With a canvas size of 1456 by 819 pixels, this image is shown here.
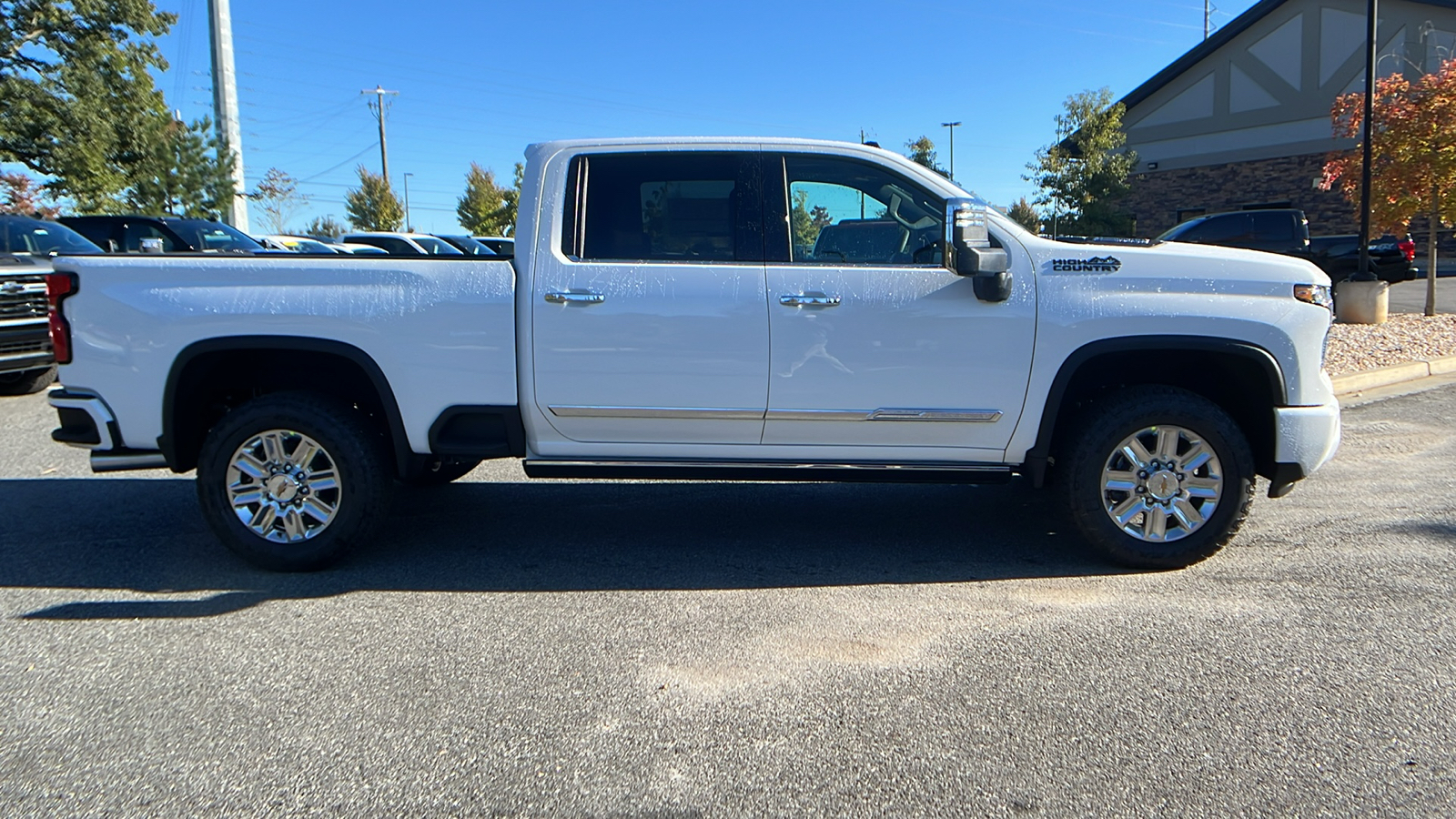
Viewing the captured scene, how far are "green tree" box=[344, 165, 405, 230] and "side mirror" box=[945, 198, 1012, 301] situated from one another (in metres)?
51.9

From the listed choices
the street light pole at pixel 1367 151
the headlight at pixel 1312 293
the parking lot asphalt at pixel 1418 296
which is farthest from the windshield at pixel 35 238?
the parking lot asphalt at pixel 1418 296

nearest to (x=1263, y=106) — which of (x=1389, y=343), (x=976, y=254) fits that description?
(x=1389, y=343)

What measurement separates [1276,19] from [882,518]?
105 ft

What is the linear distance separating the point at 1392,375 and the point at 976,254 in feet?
26.2

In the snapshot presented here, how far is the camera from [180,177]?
29188mm

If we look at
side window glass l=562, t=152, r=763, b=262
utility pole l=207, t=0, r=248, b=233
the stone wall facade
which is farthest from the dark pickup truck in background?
utility pole l=207, t=0, r=248, b=233

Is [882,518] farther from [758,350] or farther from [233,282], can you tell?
[233,282]

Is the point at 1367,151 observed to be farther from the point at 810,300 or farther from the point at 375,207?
the point at 375,207

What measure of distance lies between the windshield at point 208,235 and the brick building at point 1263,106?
91.4 ft

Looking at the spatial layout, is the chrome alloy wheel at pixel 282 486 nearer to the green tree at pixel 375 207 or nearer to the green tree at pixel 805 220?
the green tree at pixel 805 220

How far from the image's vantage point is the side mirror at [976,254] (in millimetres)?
4168

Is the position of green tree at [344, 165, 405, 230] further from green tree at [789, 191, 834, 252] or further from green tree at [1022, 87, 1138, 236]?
green tree at [789, 191, 834, 252]

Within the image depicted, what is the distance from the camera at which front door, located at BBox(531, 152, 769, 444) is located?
441 cm

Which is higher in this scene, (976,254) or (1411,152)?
(1411,152)
